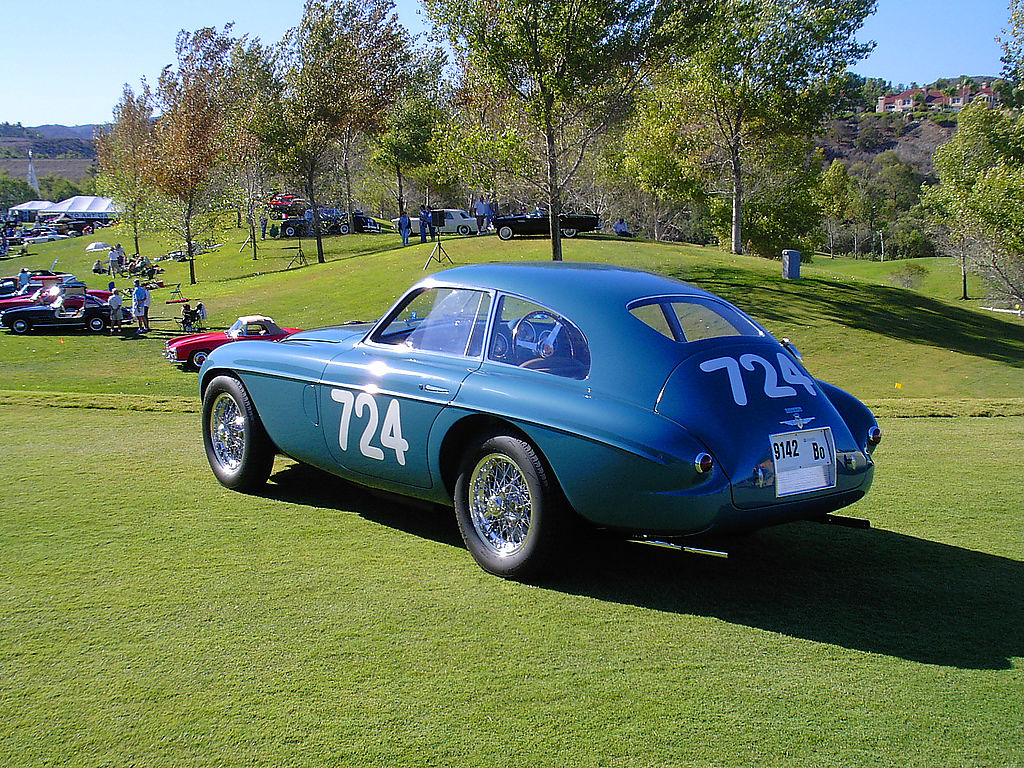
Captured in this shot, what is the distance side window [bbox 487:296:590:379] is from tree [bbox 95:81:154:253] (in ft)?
156

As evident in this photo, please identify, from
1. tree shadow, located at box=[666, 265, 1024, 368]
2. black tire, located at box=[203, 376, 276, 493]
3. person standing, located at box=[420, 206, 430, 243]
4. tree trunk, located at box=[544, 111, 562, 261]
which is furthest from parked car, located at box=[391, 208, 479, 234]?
black tire, located at box=[203, 376, 276, 493]

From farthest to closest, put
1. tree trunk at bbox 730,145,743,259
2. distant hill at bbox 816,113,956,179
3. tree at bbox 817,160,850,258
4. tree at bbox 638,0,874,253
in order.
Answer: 1. distant hill at bbox 816,113,956,179
2. tree at bbox 817,160,850,258
3. tree trunk at bbox 730,145,743,259
4. tree at bbox 638,0,874,253

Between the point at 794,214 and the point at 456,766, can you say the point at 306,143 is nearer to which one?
the point at 794,214

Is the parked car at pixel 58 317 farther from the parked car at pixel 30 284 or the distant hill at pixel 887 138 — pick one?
the distant hill at pixel 887 138

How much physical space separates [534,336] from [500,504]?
0.95 metres

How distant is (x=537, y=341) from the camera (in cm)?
502

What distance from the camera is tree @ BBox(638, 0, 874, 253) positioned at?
37188mm

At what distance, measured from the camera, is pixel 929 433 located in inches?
364

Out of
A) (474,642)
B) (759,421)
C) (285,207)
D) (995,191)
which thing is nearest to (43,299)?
(995,191)

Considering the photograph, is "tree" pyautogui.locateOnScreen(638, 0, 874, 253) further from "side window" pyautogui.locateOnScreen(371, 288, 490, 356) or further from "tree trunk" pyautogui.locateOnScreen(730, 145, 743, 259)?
"side window" pyautogui.locateOnScreen(371, 288, 490, 356)

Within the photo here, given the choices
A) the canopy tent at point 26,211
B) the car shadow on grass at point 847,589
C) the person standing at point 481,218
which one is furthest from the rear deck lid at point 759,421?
the canopy tent at point 26,211

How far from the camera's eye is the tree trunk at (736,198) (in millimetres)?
43047

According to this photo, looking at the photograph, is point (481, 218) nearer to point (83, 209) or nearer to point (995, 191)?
point (995, 191)

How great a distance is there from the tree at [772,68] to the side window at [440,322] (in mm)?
32528
